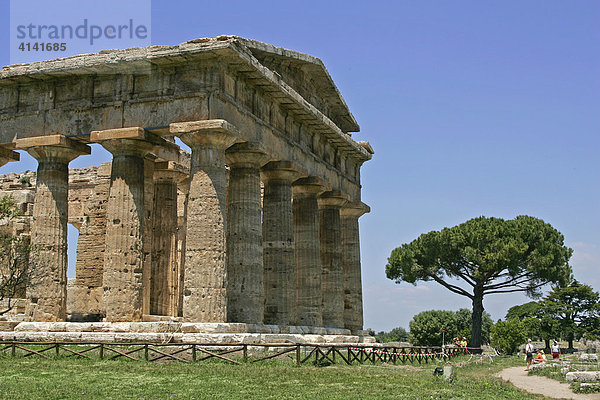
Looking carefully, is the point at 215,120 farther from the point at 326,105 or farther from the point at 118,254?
the point at 326,105

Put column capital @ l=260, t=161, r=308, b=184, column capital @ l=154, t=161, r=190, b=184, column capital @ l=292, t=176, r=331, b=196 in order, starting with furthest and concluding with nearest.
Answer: column capital @ l=292, t=176, r=331, b=196 → column capital @ l=154, t=161, r=190, b=184 → column capital @ l=260, t=161, r=308, b=184

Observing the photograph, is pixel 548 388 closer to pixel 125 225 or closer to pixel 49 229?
pixel 125 225

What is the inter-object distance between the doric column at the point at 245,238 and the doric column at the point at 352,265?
1063 cm

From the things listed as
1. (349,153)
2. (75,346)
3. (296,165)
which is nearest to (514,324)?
(349,153)

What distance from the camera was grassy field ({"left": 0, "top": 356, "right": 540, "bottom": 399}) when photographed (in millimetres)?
12336

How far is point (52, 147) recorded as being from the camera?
21719mm

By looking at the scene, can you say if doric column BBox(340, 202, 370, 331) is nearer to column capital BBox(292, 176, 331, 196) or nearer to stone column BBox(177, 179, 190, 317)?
column capital BBox(292, 176, 331, 196)

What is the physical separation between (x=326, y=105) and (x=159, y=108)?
11803 mm

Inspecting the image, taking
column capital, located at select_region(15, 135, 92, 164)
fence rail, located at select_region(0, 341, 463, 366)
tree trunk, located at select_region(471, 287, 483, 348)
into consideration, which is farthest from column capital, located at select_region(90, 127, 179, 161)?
tree trunk, located at select_region(471, 287, 483, 348)

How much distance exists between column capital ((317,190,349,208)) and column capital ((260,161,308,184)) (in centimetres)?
483

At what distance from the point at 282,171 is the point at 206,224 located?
6.01 m

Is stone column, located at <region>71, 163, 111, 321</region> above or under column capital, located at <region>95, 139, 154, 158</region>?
under

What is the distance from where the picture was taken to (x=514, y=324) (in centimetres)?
5634

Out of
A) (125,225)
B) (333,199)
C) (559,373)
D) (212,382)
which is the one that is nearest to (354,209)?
(333,199)
